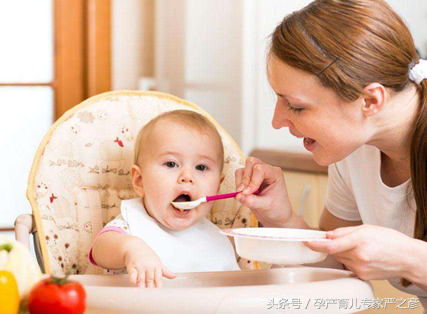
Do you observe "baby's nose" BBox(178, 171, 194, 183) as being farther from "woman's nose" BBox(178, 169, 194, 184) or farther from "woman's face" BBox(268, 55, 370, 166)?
"woman's face" BBox(268, 55, 370, 166)

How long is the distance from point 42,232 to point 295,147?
116 centimetres

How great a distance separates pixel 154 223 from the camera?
1464 millimetres

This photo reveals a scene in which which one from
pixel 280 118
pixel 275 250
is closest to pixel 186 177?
pixel 280 118

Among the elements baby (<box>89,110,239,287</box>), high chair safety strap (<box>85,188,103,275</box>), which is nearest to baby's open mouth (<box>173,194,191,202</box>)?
baby (<box>89,110,239,287</box>)

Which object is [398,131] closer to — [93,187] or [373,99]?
[373,99]

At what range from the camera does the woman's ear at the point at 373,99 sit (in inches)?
49.3

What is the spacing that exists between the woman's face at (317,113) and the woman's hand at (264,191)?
13 cm

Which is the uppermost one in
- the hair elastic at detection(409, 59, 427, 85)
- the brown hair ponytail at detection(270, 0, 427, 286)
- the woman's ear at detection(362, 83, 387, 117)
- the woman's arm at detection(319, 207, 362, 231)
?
the brown hair ponytail at detection(270, 0, 427, 286)

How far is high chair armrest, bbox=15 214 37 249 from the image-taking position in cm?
143

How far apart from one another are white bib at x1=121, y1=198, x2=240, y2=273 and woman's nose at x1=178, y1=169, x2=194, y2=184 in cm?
12

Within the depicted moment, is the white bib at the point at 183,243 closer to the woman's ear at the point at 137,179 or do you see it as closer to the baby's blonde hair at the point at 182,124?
the woman's ear at the point at 137,179

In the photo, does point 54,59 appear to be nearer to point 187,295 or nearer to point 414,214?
point 414,214

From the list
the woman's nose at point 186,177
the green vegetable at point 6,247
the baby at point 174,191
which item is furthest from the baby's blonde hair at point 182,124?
the green vegetable at point 6,247

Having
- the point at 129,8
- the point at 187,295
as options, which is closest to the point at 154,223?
the point at 187,295
